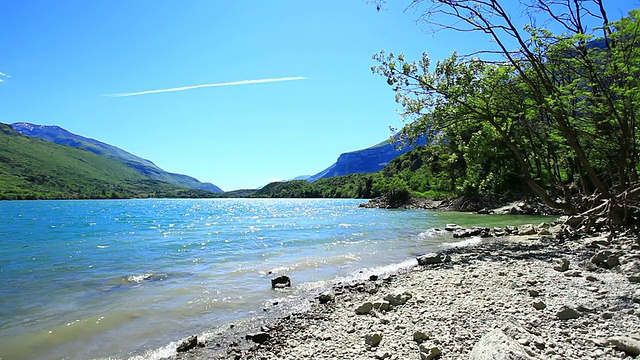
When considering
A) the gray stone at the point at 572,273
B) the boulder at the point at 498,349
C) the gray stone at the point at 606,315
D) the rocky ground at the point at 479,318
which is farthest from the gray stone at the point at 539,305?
the gray stone at the point at 572,273

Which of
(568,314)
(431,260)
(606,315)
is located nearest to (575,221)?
(431,260)

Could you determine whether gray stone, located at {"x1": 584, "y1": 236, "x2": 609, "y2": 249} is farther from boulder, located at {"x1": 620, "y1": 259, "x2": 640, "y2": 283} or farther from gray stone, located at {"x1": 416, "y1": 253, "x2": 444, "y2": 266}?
gray stone, located at {"x1": 416, "y1": 253, "x2": 444, "y2": 266}

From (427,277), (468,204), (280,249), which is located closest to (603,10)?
(427,277)

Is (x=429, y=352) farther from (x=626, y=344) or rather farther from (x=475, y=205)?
(x=475, y=205)

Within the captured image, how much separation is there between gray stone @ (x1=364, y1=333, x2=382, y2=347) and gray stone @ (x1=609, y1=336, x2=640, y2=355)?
3.69 metres

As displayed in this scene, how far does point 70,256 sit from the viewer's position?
2209 centimetres

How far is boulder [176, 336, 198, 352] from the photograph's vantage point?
318 inches

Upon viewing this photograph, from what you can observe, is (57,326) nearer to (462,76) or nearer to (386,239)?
(462,76)

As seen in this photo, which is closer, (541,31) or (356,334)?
(356,334)

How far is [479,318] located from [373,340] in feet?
7.64

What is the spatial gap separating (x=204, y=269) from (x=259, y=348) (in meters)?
11.0

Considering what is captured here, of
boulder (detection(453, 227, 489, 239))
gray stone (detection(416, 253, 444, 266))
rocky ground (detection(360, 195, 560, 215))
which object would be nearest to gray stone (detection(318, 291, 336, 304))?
gray stone (detection(416, 253, 444, 266))

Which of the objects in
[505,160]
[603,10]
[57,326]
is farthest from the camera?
[505,160]

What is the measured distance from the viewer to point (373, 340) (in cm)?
688
